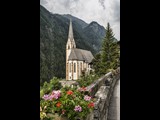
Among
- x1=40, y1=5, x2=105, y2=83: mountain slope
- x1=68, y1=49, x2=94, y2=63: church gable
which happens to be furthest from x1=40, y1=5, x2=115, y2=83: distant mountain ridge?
x1=68, y1=49, x2=94, y2=63: church gable

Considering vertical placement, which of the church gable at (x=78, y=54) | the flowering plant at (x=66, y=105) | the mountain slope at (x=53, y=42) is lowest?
the flowering plant at (x=66, y=105)

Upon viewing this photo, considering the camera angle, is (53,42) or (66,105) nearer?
(66,105)

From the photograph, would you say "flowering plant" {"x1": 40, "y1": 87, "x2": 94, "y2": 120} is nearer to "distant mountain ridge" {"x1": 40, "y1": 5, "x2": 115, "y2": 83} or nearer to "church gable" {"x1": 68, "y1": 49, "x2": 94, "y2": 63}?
"distant mountain ridge" {"x1": 40, "y1": 5, "x2": 115, "y2": 83}

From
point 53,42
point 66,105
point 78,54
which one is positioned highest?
point 78,54

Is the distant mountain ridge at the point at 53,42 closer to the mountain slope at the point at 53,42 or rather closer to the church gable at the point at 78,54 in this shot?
the mountain slope at the point at 53,42

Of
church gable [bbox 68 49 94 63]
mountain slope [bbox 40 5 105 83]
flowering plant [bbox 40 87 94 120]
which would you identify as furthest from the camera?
church gable [bbox 68 49 94 63]

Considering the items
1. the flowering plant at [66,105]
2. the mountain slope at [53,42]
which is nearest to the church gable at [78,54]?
the mountain slope at [53,42]

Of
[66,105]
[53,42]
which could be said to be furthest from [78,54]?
[66,105]

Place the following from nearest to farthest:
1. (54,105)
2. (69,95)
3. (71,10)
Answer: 1. (54,105)
2. (69,95)
3. (71,10)

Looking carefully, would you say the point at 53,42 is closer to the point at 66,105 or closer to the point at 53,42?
the point at 53,42
